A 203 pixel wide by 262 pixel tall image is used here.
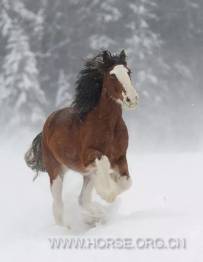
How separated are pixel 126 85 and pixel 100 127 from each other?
68cm

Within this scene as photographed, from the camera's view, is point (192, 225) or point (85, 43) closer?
point (192, 225)

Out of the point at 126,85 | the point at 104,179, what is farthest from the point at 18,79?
the point at 126,85

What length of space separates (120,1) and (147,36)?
1362mm

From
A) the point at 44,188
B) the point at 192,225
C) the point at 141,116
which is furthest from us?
the point at 141,116

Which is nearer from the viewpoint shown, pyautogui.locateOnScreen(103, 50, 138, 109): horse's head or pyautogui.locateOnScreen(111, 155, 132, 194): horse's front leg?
pyautogui.locateOnScreen(103, 50, 138, 109): horse's head

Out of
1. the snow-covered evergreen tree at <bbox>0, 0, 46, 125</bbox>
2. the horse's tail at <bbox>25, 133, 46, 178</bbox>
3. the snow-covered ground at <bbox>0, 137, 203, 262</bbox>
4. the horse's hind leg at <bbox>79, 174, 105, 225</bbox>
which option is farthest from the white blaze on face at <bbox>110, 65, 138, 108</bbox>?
the snow-covered evergreen tree at <bbox>0, 0, 46, 125</bbox>

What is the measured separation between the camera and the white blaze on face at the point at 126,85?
8281 mm

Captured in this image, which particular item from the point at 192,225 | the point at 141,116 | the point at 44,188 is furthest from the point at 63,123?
the point at 141,116

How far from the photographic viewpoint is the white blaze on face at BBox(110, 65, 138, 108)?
828cm

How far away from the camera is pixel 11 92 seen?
24.1 metres

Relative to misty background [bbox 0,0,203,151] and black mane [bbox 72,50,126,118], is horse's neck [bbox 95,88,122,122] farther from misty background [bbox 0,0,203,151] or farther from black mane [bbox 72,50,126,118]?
misty background [bbox 0,0,203,151]

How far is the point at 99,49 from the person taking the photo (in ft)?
75.5

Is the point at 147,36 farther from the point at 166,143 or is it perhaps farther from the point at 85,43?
the point at 166,143

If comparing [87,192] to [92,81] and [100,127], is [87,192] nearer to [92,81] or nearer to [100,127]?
[100,127]
